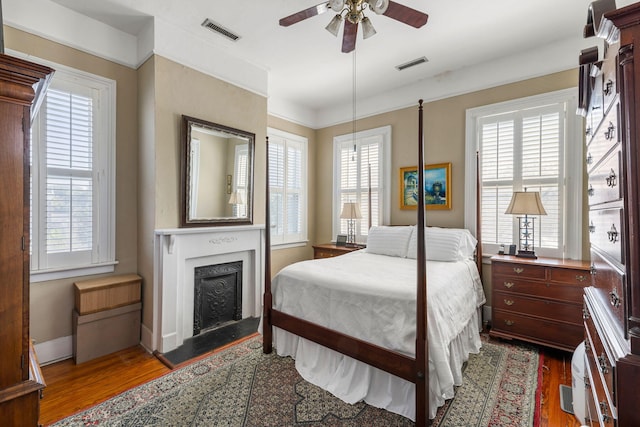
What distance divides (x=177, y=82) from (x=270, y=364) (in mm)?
2848

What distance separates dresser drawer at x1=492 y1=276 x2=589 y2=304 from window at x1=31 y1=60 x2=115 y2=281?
3929 millimetres

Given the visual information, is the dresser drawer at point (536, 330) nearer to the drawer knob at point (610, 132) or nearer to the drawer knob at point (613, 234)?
the drawer knob at point (613, 234)

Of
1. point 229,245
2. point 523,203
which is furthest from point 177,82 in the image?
point 523,203

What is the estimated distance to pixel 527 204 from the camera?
9.99ft

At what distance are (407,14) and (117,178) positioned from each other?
299 centimetres

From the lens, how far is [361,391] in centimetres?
208

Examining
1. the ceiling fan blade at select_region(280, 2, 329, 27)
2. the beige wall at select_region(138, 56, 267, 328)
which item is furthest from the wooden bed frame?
the beige wall at select_region(138, 56, 267, 328)

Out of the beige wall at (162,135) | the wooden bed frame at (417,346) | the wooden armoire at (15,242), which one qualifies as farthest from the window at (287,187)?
the wooden armoire at (15,242)

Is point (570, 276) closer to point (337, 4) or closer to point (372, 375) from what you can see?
point (372, 375)

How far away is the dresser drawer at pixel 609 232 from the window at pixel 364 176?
311cm

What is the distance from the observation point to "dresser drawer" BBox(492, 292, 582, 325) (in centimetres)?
264

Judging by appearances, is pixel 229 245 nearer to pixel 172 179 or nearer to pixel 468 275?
pixel 172 179

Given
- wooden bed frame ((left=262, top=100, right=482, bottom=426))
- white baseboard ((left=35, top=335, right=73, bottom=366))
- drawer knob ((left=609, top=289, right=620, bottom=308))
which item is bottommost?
white baseboard ((left=35, top=335, right=73, bottom=366))

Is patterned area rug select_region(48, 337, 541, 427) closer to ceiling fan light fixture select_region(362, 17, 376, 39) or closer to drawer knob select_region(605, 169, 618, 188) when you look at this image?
drawer knob select_region(605, 169, 618, 188)
